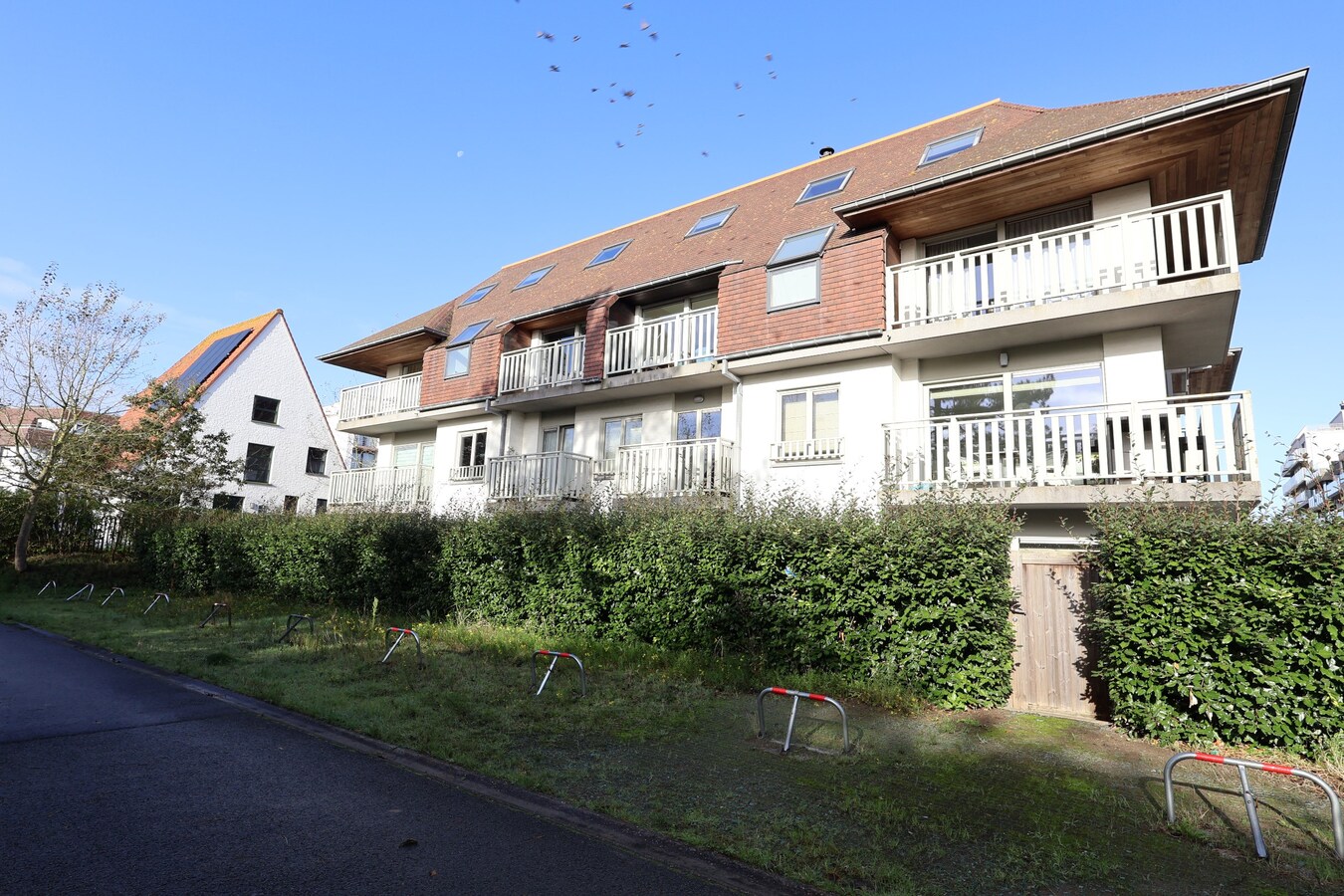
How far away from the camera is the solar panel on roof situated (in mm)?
29711

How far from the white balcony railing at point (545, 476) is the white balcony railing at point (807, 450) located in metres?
5.08

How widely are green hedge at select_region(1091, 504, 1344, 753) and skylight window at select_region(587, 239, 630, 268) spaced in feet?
52.7

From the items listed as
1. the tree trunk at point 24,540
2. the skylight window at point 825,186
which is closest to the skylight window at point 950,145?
the skylight window at point 825,186

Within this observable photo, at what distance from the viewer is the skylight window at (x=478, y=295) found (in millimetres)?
23389

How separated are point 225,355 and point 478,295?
48.0ft

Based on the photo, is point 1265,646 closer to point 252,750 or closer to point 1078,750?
point 1078,750

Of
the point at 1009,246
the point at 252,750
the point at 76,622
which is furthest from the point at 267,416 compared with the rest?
the point at 1009,246

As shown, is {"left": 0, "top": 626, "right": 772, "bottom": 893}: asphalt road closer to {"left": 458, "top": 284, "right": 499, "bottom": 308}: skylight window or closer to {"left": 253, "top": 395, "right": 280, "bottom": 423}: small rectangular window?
{"left": 458, "top": 284, "right": 499, "bottom": 308}: skylight window

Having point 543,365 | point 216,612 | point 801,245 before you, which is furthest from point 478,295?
point 801,245

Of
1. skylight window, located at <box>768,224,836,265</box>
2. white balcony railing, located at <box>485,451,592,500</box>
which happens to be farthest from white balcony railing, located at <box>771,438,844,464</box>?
white balcony railing, located at <box>485,451,592,500</box>

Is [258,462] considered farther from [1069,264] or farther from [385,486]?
[1069,264]

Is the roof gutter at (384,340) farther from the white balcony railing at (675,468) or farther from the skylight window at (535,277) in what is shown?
the white balcony railing at (675,468)

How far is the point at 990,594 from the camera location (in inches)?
307

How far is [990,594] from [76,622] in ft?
56.2
